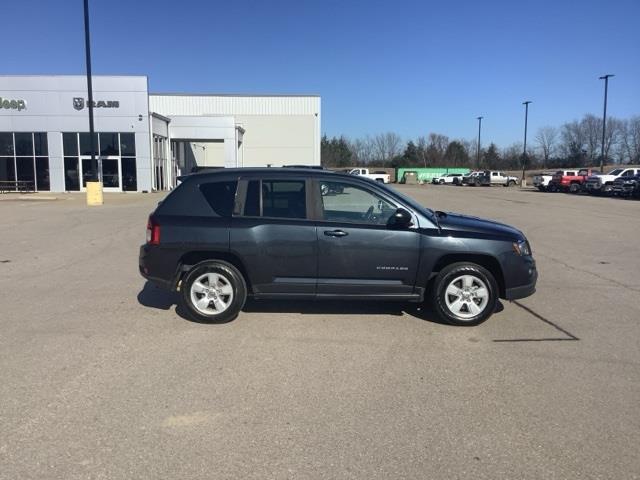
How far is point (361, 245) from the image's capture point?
5.93 m

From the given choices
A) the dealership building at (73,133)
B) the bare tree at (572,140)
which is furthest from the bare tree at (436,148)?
the dealership building at (73,133)

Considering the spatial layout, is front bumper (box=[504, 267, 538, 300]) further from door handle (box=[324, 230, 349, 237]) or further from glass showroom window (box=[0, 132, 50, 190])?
glass showroom window (box=[0, 132, 50, 190])

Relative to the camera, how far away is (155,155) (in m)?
39.1

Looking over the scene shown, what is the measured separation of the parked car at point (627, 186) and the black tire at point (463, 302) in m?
35.9

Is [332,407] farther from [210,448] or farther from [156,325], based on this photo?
[156,325]

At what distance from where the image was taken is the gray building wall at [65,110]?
35844 millimetres

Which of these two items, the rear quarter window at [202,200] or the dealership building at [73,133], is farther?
the dealership building at [73,133]

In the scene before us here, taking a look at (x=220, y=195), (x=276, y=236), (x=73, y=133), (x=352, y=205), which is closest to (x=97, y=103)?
(x=73, y=133)

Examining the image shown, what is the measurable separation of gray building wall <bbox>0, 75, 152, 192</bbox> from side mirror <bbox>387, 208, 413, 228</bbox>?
33.6 meters

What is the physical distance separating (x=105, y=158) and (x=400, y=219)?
34749mm

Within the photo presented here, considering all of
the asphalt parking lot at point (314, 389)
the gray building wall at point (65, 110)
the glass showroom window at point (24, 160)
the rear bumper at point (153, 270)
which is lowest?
the asphalt parking lot at point (314, 389)

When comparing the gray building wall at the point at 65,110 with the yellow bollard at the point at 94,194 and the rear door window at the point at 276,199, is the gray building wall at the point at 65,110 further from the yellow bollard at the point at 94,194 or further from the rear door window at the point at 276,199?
the rear door window at the point at 276,199

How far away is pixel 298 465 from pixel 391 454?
577 millimetres

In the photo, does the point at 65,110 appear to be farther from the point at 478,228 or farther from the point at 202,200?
the point at 478,228
